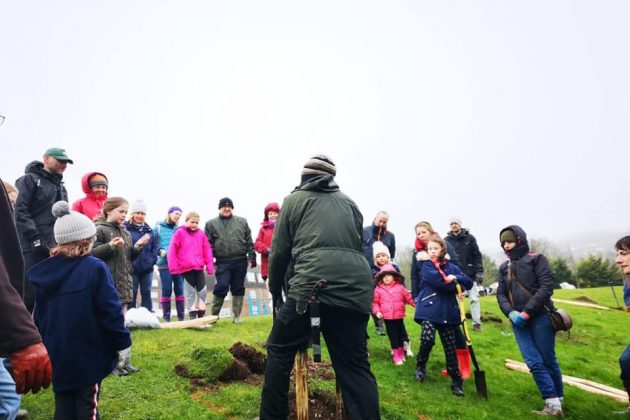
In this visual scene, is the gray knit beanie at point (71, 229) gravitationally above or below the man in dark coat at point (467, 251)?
above

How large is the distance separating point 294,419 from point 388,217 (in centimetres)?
697

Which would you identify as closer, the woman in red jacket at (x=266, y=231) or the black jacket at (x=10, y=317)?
the black jacket at (x=10, y=317)

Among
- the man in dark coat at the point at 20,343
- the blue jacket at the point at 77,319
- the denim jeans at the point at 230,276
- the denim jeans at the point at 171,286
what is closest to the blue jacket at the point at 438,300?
the denim jeans at the point at 230,276

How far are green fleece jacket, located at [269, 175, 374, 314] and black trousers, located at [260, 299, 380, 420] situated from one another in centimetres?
18

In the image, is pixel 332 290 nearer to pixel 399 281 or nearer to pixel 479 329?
pixel 399 281

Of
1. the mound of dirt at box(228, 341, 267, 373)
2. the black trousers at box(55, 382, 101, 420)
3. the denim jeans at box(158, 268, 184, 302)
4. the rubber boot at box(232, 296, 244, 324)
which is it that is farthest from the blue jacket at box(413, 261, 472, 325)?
the denim jeans at box(158, 268, 184, 302)

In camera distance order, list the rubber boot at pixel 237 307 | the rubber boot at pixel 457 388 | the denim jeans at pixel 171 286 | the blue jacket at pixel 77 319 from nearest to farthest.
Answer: the blue jacket at pixel 77 319 < the rubber boot at pixel 457 388 < the rubber boot at pixel 237 307 < the denim jeans at pixel 171 286

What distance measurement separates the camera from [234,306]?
1101 centimetres

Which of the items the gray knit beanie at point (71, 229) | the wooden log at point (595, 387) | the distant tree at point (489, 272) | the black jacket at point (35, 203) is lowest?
the distant tree at point (489, 272)

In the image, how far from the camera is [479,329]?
1313 cm

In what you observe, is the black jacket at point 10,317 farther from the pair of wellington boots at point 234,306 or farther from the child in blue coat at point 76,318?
the pair of wellington boots at point 234,306

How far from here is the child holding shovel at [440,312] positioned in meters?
7.29

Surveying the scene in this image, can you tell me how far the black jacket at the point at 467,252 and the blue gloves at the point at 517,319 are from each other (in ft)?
17.8

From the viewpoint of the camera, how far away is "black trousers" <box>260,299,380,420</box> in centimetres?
426
